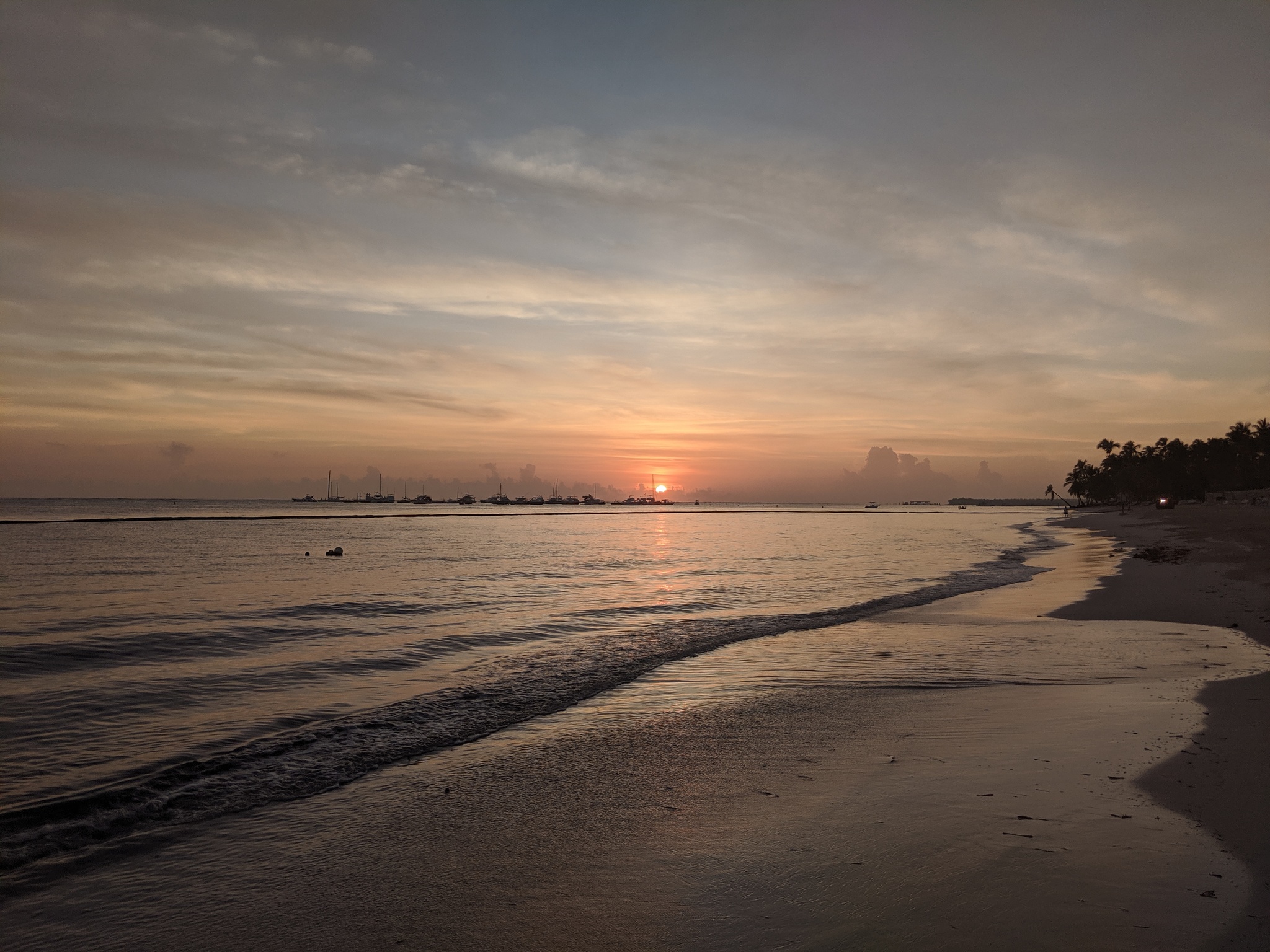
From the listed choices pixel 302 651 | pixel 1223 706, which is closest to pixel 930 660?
pixel 1223 706

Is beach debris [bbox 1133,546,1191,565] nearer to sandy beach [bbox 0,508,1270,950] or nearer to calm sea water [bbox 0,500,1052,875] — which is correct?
calm sea water [bbox 0,500,1052,875]

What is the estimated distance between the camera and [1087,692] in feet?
40.5

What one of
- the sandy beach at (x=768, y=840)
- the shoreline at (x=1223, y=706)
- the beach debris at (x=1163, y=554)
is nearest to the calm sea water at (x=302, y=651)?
the sandy beach at (x=768, y=840)

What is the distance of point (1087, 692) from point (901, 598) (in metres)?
15.5

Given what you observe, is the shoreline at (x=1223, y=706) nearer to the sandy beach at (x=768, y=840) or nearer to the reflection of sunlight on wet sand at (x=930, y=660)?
the sandy beach at (x=768, y=840)

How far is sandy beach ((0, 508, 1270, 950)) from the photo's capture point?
5336mm

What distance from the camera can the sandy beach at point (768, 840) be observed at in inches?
210

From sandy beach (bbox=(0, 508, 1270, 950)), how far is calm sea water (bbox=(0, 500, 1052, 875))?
4.75ft

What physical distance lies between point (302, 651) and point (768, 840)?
48.9 ft

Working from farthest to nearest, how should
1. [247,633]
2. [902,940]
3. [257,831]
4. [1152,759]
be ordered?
[247,633] → [1152,759] → [257,831] → [902,940]

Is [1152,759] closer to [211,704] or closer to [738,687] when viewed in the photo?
[738,687]

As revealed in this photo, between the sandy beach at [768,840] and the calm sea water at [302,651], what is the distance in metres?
1.45

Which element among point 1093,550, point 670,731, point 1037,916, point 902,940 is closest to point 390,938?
point 902,940

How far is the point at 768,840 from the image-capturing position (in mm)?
6832
